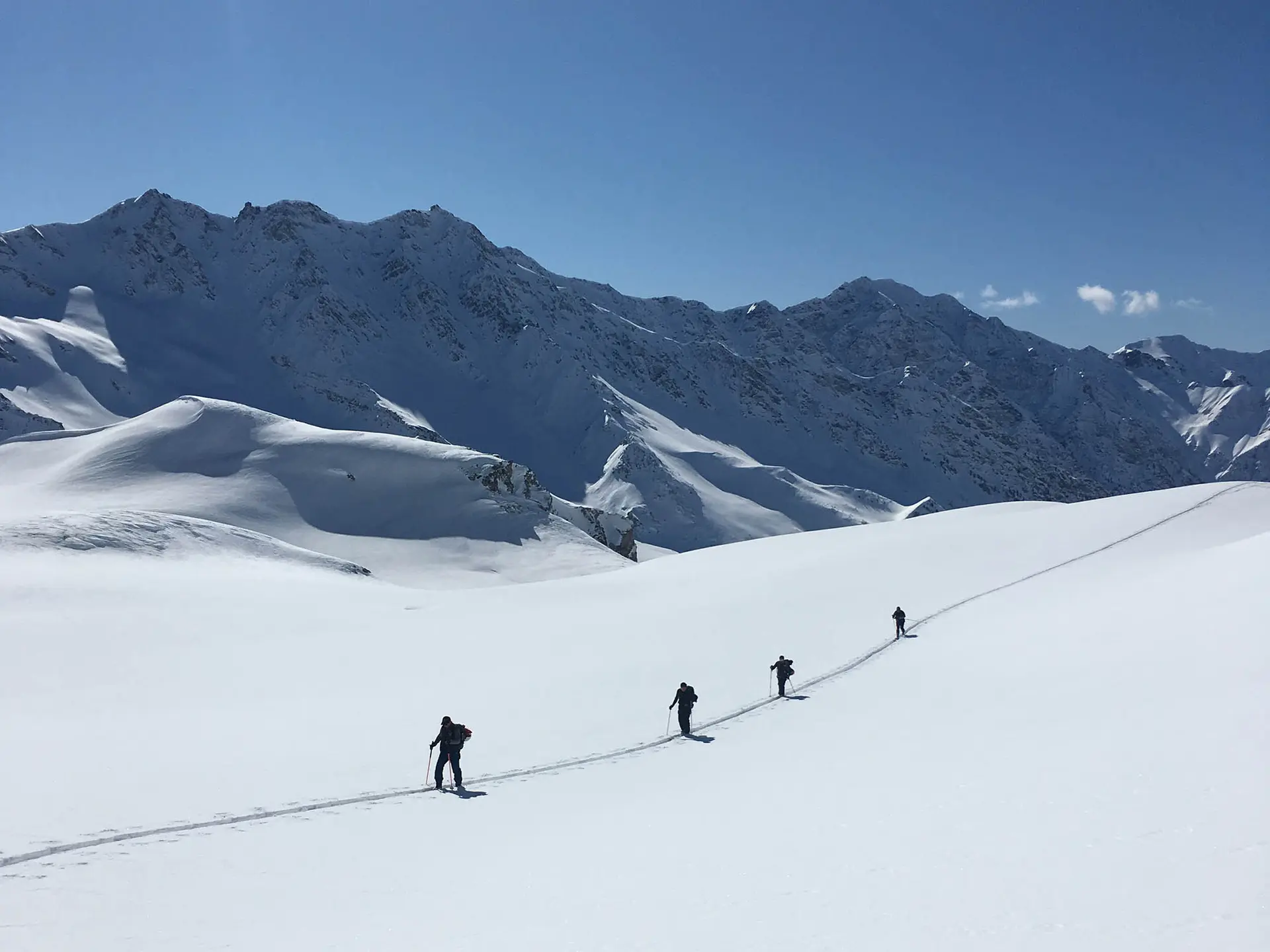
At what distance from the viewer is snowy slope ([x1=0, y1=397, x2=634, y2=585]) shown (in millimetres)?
73625

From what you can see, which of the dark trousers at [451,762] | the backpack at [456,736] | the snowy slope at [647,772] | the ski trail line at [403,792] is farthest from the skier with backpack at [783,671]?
the dark trousers at [451,762]

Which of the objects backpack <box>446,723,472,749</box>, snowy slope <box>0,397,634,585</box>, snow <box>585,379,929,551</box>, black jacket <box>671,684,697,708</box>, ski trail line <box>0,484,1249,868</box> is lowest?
ski trail line <box>0,484,1249,868</box>

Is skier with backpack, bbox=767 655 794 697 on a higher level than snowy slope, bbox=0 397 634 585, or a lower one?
lower

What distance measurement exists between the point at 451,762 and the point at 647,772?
11.4 feet

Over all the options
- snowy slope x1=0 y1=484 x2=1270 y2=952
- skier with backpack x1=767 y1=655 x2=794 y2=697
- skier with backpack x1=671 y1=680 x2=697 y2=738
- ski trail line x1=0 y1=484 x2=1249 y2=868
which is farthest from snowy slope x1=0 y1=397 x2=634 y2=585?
skier with backpack x1=671 y1=680 x2=697 y2=738

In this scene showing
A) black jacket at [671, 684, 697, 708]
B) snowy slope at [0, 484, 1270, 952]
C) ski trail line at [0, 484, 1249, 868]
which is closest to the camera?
snowy slope at [0, 484, 1270, 952]

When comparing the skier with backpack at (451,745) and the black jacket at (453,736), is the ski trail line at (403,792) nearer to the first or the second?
the skier with backpack at (451,745)

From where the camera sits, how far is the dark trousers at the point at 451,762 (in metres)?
14.1

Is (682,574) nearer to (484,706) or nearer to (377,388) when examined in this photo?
(484,706)

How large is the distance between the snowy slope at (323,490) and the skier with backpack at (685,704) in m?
54.6

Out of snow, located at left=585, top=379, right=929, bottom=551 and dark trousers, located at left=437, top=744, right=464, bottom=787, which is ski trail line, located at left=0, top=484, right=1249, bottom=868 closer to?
dark trousers, located at left=437, top=744, right=464, bottom=787

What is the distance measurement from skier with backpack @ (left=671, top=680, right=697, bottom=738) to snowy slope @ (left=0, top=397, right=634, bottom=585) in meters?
54.6

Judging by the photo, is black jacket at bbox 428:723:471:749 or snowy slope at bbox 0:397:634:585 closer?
black jacket at bbox 428:723:471:749

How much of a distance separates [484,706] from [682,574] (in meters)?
24.6
